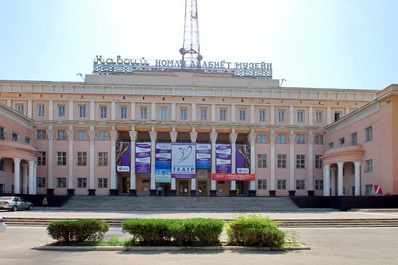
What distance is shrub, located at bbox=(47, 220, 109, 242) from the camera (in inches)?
643

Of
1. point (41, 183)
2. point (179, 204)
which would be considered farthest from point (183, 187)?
point (41, 183)

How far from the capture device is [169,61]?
61156 mm

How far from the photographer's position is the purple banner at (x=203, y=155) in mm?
55000

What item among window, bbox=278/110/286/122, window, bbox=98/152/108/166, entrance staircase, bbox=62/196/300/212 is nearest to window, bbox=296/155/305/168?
window, bbox=278/110/286/122

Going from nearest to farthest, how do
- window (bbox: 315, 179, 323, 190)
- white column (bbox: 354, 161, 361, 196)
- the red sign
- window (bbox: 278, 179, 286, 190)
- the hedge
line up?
the hedge < white column (bbox: 354, 161, 361, 196) < the red sign < window (bbox: 315, 179, 323, 190) < window (bbox: 278, 179, 286, 190)

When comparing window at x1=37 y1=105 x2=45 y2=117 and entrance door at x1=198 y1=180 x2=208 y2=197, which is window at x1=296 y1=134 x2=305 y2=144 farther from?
window at x1=37 y1=105 x2=45 y2=117

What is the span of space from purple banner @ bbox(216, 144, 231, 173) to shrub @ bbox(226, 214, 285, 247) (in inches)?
1540

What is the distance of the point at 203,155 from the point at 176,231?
39431mm

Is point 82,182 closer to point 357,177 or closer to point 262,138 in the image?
point 262,138

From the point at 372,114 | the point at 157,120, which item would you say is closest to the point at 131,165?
the point at 157,120

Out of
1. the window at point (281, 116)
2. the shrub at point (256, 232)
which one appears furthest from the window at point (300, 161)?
the shrub at point (256, 232)

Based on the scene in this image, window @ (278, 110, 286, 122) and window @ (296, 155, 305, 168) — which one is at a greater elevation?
window @ (278, 110, 286, 122)

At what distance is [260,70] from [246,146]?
11.1m

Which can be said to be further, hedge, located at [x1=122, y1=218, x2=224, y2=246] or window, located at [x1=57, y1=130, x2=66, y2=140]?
→ window, located at [x1=57, y1=130, x2=66, y2=140]
